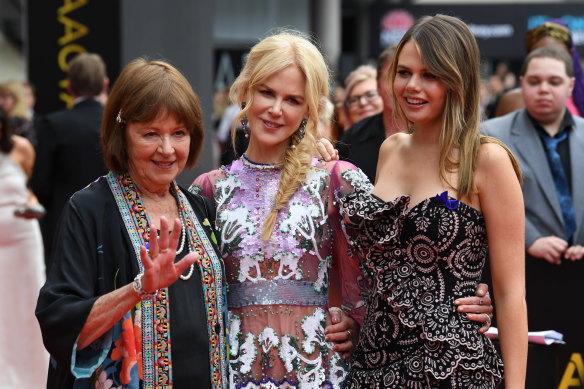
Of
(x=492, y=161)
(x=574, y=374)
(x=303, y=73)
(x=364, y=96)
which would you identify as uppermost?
Answer: (x=364, y=96)

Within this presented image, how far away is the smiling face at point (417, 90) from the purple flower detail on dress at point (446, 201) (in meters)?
0.29

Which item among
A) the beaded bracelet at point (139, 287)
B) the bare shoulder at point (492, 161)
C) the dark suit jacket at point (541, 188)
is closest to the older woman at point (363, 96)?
the dark suit jacket at point (541, 188)

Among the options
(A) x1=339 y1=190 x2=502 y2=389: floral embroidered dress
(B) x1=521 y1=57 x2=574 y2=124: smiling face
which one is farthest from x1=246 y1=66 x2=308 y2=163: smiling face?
(B) x1=521 y1=57 x2=574 y2=124: smiling face

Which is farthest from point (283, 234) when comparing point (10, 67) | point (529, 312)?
point (10, 67)

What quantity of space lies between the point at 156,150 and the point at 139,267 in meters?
0.39

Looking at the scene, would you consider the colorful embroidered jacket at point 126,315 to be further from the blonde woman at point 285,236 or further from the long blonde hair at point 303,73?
the long blonde hair at point 303,73

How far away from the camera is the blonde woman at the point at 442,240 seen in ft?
10.00

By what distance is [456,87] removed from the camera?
10.3 ft

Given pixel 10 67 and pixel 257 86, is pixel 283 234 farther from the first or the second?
pixel 10 67

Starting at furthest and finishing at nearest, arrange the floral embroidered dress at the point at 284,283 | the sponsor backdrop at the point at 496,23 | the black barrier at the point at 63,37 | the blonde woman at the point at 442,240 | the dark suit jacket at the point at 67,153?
1. the sponsor backdrop at the point at 496,23
2. the black barrier at the point at 63,37
3. the dark suit jacket at the point at 67,153
4. the floral embroidered dress at the point at 284,283
5. the blonde woman at the point at 442,240

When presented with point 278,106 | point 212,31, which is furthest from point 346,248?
point 212,31

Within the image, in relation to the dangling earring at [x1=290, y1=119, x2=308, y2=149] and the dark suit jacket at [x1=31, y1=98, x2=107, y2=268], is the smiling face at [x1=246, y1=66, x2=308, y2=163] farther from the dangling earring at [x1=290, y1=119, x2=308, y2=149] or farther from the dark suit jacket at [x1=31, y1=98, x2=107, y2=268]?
the dark suit jacket at [x1=31, y1=98, x2=107, y2=268]

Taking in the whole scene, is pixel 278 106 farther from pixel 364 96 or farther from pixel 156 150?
pixel 364 96

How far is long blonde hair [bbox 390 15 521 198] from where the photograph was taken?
312 cm
